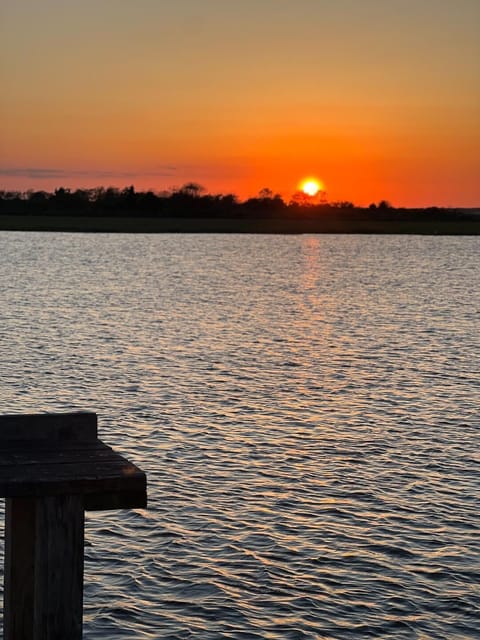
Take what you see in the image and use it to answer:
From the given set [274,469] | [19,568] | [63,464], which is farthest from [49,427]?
[274,469]

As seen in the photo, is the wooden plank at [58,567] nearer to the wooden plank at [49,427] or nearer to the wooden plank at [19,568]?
the wooden plank at [19,568]

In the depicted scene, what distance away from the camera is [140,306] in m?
66.9

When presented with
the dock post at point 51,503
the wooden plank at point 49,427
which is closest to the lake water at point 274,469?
the dock post at point 51,503

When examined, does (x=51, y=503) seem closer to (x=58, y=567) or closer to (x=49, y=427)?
(x=58, y=567)

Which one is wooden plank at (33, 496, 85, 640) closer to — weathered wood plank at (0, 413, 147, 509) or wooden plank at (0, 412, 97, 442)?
weathered wood plank at (0, 413, 147, 509)

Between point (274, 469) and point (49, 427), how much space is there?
1231cm

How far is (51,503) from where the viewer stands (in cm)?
758

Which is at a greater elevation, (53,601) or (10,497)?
(10,497)

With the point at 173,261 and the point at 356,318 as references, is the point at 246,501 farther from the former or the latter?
the point at 173,261

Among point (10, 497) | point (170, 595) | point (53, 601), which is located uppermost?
point (10, 497)

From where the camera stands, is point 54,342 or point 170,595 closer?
point 170,595

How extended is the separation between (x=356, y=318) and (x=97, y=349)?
79.5 ft

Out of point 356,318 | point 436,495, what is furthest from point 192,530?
point 356,318

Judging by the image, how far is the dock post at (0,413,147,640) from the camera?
7505 mm
